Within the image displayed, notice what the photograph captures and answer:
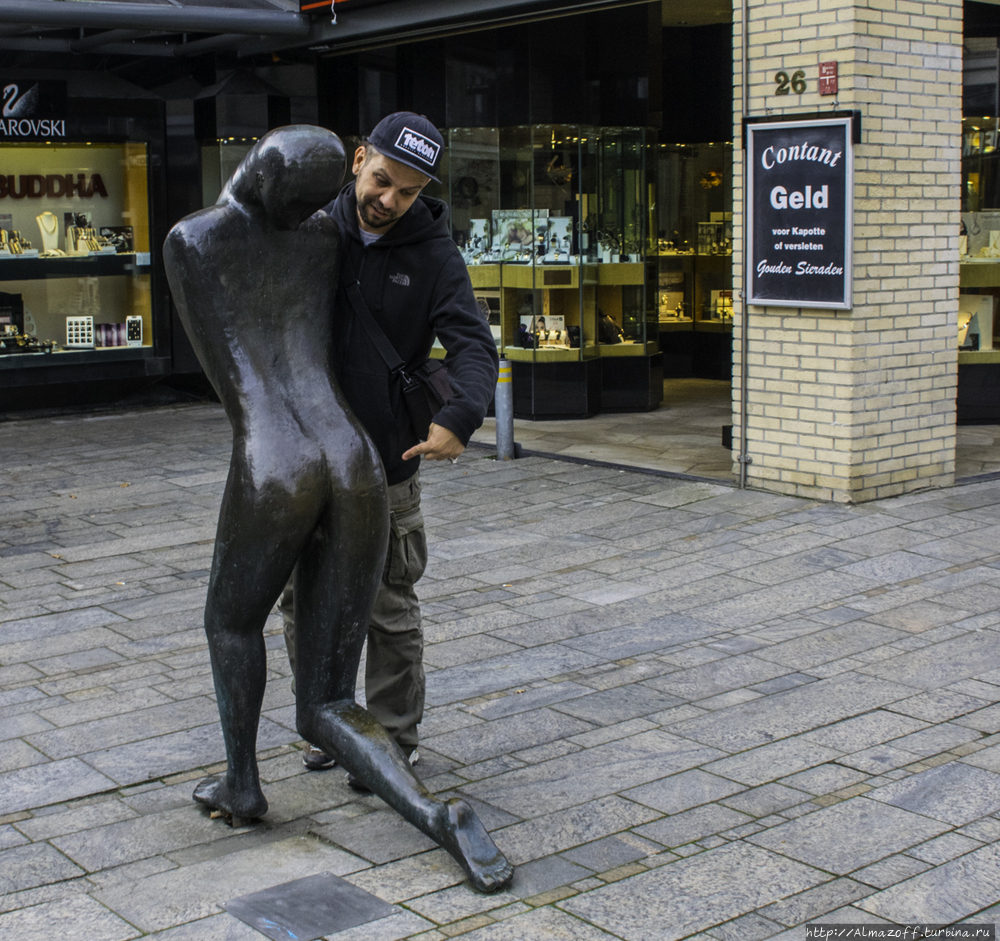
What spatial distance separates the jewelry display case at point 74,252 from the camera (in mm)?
12648

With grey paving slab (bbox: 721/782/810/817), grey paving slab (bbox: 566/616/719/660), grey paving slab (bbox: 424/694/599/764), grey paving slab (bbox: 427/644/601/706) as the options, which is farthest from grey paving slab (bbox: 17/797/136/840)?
grey paving slab (bbox: 566/616/719/660)

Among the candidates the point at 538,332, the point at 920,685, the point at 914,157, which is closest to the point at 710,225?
the point at 538,332

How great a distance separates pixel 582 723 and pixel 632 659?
0.76m

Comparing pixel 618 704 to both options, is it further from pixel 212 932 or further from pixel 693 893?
pixel 212 932

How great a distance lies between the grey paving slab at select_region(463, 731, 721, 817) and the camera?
4090mm

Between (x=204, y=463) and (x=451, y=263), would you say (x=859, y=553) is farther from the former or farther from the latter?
(x=204, y=463)

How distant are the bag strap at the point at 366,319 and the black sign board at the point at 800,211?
4.73m

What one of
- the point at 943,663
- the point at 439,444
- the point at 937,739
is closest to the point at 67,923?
the point at 439,444

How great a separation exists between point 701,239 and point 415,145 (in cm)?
1125

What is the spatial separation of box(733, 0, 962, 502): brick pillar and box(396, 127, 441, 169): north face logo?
4.83m

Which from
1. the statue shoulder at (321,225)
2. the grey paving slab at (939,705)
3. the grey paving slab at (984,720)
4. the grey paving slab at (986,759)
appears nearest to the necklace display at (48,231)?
Answer: the statue shoulder at (321,225)

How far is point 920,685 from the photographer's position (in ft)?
16.7

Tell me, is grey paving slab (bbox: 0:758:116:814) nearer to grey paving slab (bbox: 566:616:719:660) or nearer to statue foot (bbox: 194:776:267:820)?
statue foot (bbox: 194:776:267:820)

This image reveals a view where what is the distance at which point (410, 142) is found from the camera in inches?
146
